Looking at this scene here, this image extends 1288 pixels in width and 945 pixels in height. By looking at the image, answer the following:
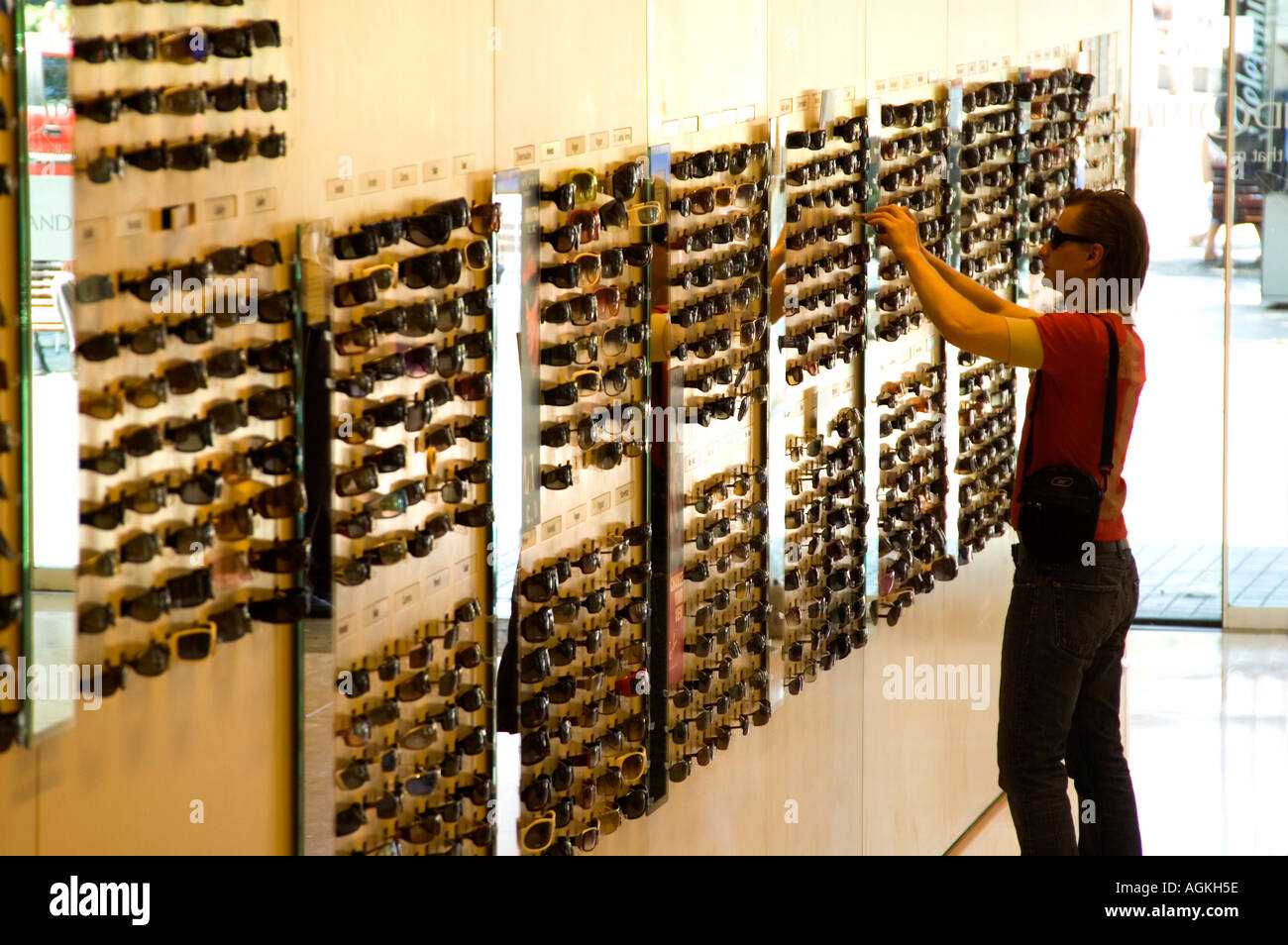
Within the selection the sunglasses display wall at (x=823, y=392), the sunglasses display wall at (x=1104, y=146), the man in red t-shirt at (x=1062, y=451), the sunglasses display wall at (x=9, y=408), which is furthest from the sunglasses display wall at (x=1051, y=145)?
the sunglasses display wall at (x=9, y=408)

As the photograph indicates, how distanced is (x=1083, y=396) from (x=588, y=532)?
50.8 inches

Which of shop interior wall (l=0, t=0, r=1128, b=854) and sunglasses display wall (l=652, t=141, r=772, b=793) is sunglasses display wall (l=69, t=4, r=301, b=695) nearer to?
shop interior wall (l=0, t=0, r=1128, b=854)

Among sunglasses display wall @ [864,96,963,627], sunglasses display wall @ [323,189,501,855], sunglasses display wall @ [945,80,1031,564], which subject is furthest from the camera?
→ sunglasses display wall @ [945,80,1031,564]

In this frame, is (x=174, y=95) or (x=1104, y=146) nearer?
(x=174, y=95)

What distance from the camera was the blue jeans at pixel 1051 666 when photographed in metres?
4.02

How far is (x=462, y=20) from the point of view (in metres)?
2.95

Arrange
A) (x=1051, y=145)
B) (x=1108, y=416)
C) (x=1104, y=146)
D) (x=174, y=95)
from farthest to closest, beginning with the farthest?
(x=1104, y=146)
(x=1051, y=145)
(x=1108, y=416)
(x=174, y=95)

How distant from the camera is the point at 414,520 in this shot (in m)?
2.87

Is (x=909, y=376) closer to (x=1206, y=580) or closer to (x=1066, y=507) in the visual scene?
(x=1066, y=507)

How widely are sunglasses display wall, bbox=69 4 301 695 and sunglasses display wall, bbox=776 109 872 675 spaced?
1972mm

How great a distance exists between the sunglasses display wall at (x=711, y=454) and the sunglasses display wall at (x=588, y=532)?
0.29 ft

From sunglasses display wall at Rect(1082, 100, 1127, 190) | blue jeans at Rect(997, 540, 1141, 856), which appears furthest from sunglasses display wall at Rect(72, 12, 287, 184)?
Result: sunglasses display wall at Rect(1082, 100, 1127, 190)

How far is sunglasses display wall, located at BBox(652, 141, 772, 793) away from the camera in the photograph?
373cm

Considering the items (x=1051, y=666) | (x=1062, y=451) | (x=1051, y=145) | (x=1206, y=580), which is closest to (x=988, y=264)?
(x=1051, y=145)
